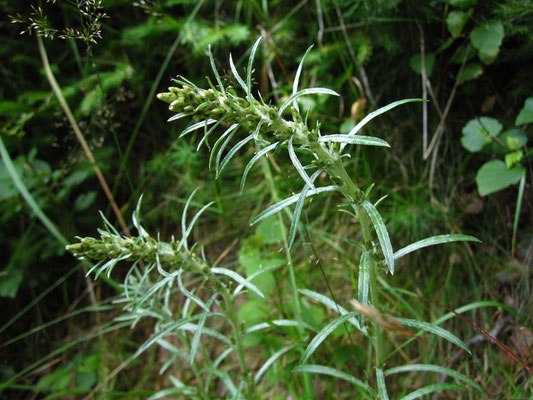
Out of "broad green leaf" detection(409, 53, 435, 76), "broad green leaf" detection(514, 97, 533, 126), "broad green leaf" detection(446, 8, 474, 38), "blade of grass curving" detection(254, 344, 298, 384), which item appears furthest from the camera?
"broad green leaf" detection(409, 53, 435, 76)

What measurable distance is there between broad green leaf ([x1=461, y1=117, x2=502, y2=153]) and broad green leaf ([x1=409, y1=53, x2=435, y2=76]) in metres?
0.30

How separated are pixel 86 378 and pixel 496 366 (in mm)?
1869

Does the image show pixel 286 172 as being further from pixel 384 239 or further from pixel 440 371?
pixel 440 371

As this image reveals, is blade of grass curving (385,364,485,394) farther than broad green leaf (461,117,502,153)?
No

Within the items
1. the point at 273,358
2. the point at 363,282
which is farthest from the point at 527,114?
the point at 273,358

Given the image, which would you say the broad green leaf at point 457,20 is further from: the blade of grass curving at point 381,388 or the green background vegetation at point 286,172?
the blade of grass curving at point 381,388

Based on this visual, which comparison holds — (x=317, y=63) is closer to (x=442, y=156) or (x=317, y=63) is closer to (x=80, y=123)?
(x=442, y=156)

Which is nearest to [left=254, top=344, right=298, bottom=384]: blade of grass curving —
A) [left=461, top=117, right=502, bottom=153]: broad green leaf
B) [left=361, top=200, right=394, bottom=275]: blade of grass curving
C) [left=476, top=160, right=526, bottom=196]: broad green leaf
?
[left=361, top=200, right=394, bottom=275]: blade of grass curving

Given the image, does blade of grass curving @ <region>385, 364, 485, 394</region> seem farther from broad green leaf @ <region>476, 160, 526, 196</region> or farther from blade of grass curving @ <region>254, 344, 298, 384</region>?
broad green leaf @ <region>476, 160, 526, 196</region>

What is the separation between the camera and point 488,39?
1.53m

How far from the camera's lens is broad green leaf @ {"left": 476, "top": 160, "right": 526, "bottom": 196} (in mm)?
1454

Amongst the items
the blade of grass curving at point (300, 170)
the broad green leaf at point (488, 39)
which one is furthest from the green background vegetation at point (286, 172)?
the blade of grass curving at point (300, 170)

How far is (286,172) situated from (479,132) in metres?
0.81

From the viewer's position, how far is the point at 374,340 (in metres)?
1.06
